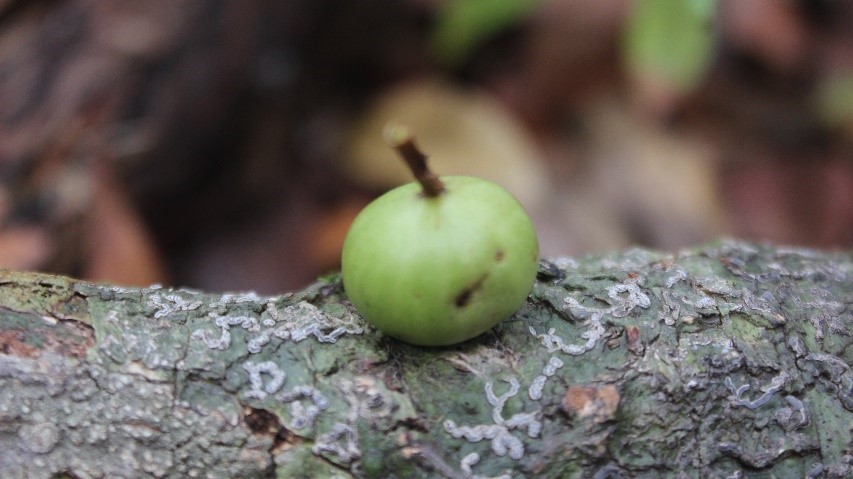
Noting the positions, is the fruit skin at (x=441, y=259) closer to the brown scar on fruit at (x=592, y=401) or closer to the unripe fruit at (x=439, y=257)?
the unripe fruit at (x=439, y=257)

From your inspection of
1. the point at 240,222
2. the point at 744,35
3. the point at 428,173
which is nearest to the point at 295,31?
the point at 240,222

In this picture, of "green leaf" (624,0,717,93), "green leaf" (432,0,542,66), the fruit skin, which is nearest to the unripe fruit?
the fruit skin

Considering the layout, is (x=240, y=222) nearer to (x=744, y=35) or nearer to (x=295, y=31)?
(x=295, y=31)

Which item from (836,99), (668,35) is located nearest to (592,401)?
(668,35)

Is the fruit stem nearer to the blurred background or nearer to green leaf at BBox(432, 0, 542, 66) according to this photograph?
the blurred background

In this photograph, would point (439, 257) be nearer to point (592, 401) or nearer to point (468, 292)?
point (468, 292)

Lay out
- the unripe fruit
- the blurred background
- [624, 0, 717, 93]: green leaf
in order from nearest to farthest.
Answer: the unripe fruit, [624, 0, 717, 93]: green leaf, the blurred background

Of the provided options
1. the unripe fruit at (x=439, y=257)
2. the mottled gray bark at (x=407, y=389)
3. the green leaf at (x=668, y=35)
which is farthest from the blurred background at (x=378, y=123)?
the unripe fruit at (x=439, y=257)
